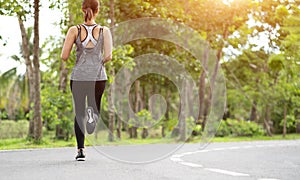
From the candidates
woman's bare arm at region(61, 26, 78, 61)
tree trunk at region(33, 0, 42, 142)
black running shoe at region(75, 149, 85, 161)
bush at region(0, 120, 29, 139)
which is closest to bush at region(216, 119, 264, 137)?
Answer: bush at region(0, 120, 29, 139)

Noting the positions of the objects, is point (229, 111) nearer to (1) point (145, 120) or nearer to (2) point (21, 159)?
(1) point (145, 120)

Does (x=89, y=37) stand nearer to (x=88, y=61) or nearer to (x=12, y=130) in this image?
(x=88, y=61)

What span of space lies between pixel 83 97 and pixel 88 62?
43 cm

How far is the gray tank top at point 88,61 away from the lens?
18.3ft

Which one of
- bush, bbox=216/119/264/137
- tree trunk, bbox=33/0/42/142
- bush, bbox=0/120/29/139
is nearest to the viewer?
tree trunk, bbox=33/0/42/142

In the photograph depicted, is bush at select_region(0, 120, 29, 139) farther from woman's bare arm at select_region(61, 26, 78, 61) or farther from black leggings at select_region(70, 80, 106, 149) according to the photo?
woman's bare arm at select_region(61, 26, 78, 61)

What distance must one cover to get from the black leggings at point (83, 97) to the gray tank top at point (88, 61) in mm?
74

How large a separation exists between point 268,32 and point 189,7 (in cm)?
900

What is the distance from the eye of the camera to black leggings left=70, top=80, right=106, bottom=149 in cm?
564

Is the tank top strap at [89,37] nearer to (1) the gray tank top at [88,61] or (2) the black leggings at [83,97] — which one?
(1) the gray tank top at [88,61]

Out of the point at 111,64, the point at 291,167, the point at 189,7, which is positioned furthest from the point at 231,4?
the point at 291,167

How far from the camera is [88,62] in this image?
18.3ft

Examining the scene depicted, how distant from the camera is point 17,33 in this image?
17391 mm

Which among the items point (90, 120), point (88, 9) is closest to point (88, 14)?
point (88, 9)
